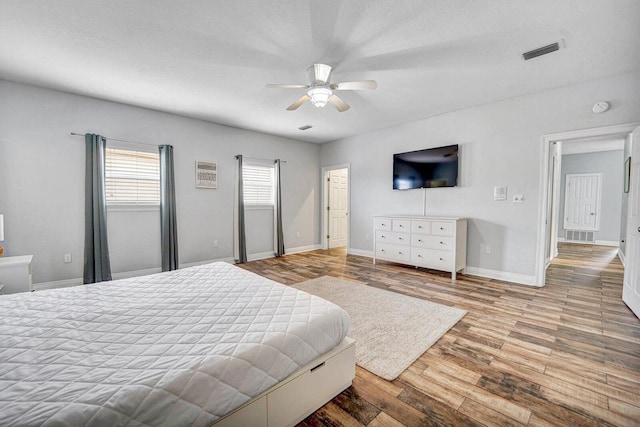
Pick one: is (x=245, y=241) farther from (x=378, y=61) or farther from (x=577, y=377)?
(x=577, y=377)

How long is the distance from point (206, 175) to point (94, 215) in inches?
68.8

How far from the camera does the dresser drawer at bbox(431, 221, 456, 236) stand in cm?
417

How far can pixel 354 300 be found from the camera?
3291 mm

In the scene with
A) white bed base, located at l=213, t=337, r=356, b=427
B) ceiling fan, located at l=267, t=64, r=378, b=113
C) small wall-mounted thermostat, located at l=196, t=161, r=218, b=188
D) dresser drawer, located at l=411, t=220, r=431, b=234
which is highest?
ceiling fan, located at l=267, t=64, r=378, b=113

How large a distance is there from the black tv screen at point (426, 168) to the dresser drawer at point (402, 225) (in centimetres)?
71

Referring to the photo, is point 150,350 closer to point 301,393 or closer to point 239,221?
point 301,393

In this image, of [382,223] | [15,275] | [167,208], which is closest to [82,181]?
[167,208]

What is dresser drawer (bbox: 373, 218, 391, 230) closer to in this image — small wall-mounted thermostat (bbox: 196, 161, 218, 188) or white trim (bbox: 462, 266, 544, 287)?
white trim (bbox: 462, 266, 544, 287)

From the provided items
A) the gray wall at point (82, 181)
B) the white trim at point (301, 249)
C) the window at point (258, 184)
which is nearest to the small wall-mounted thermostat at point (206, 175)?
the gray wall at point (82, 181)

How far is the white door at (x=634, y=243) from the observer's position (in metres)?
2.83

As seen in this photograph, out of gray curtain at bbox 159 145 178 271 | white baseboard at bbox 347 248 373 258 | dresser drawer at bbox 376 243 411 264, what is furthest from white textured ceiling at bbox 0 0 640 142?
white baseboard at bbox 347 248 373 258

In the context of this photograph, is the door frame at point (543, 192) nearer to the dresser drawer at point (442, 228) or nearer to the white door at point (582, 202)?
the dresser drawer at point (442, 228)

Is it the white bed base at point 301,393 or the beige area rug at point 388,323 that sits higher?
the white bed base at point 301,393

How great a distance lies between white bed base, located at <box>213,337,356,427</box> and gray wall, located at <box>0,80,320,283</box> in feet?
12.9
